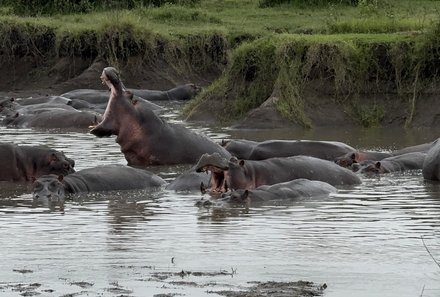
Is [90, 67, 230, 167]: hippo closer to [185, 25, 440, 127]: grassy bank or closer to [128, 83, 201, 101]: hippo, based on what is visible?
[185, 25, 440, 127]: grassy bank

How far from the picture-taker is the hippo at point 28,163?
1163cm

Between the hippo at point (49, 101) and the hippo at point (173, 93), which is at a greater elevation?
the hippo at point (49, 101)

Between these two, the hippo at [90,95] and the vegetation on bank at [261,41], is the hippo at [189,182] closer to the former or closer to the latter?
the vegetation on bank at [261,41]

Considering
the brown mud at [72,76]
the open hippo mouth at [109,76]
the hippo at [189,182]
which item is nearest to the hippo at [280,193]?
the hippo at [189,182]

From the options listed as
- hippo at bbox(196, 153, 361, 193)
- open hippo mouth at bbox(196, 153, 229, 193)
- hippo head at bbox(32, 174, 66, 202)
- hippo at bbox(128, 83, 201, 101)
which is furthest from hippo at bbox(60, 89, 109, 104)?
open hippo mouth at bbox(196, 153, 229, 193)

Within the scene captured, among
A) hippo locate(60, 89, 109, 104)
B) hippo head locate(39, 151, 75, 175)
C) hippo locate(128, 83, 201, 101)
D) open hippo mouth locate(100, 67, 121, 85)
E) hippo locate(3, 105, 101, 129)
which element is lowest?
hippo locate(128, 83, 201, 101)

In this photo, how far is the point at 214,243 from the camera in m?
7.97

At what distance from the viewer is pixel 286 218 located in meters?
9.03

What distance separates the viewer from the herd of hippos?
34.0 feet

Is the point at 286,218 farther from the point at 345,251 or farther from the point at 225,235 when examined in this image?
the point at 345,251

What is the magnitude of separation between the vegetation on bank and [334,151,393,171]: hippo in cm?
379

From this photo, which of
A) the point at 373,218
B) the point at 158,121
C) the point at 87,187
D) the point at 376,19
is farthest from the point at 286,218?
the point at 376,19

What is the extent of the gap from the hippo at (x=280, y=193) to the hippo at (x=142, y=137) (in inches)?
105

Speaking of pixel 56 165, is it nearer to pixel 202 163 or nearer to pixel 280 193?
pixel 202 163
